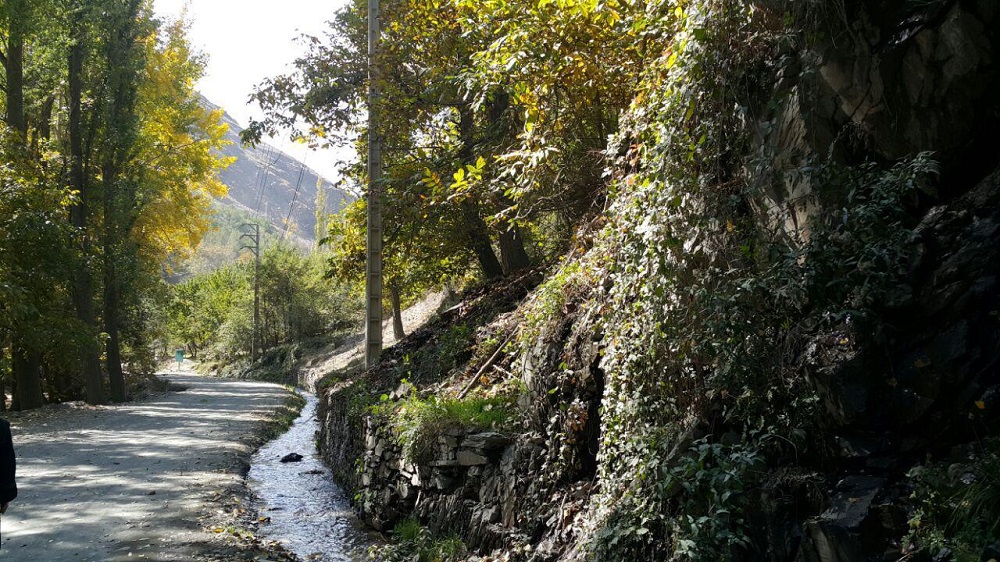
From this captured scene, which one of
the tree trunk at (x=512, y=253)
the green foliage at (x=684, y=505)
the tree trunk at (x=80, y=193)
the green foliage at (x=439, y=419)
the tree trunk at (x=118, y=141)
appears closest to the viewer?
the green foliage at (x=684, y=505)

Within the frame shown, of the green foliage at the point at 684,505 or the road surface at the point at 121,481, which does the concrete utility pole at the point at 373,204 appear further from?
the green foliage at the point at 684,505

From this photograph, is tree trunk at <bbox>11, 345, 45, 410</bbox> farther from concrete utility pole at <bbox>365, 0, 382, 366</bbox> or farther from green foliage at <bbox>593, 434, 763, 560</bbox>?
green foliage at <bbox>593, 434, 763, 560</bbox>

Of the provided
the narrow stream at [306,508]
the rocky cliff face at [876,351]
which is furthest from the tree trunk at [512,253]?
the rocky cliff face at [876,351]

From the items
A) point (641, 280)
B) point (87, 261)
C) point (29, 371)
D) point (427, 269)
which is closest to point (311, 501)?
point (427, 269)

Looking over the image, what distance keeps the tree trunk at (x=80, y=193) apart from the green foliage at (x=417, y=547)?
15.4m

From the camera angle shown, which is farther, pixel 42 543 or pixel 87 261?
pixel 87 261

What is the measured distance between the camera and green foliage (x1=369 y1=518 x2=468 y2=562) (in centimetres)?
689

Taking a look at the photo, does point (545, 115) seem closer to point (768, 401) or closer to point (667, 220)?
point (667, 220)

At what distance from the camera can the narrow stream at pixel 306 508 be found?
8.53 meters

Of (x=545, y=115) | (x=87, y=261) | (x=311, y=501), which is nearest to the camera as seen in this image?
(x=545, y=115)

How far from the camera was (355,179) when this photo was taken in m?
14.7

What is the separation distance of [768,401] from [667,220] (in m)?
1.43

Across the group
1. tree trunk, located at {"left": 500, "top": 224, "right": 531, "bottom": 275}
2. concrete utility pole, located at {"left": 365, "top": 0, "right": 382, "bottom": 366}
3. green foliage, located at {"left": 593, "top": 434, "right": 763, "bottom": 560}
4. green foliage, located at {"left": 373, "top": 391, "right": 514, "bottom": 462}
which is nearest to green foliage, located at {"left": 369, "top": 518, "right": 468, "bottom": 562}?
green foliage, located at {"left": 373, "top": 391, "right": 514, "bottom": 462}

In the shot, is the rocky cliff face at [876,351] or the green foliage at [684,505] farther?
the green foliage at [684,505]
